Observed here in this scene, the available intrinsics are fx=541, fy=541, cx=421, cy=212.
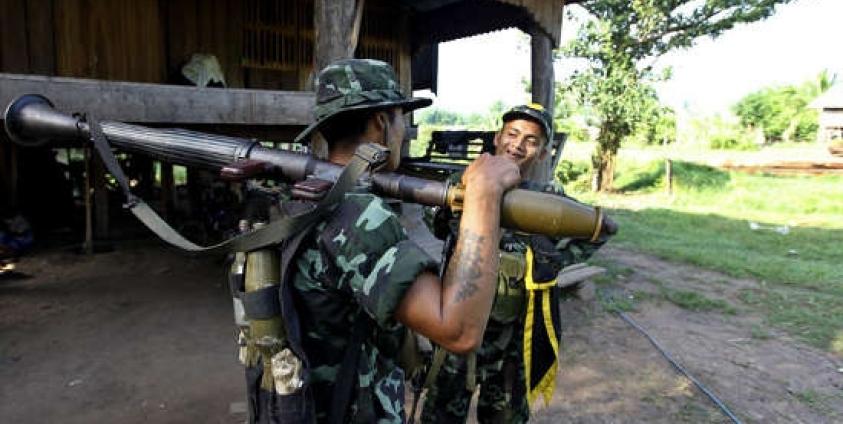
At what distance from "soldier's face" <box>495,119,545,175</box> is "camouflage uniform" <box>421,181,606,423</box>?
210mm

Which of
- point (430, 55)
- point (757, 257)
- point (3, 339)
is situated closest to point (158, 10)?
point (3, 339)

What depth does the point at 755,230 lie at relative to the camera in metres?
10.5

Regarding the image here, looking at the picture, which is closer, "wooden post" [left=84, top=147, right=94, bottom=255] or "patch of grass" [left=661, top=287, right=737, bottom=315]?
"patch of grass" [left=661, top=287, right=737, bottom=315]

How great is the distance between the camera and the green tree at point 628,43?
13.6 m

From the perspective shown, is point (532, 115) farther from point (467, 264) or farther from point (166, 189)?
point (166, 189)

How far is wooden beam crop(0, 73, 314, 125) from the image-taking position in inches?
128

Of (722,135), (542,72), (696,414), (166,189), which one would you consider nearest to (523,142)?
(696,414)

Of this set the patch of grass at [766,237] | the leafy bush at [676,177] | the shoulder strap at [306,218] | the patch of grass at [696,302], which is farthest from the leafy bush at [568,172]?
the shoulder strap at [306,218]

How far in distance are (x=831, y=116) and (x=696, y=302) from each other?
79.3 ft

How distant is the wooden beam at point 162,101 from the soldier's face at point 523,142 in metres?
1.99

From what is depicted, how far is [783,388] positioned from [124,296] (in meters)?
6.17

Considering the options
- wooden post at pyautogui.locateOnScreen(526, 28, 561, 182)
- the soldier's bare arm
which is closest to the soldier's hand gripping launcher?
the soldier's bare arm

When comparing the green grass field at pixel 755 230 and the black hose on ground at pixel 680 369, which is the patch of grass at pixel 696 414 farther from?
the green grass field at pixel 755 230

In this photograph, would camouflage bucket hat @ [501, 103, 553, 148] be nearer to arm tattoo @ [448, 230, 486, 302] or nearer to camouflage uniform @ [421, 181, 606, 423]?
camouflage uniform @ [421, 181, 606, 423]
